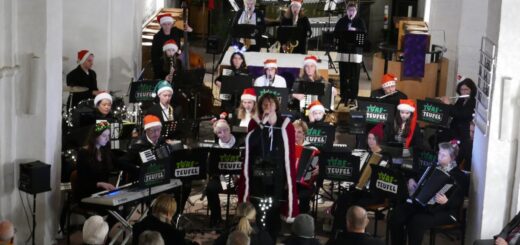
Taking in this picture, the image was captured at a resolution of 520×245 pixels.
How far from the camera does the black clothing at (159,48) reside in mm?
17828

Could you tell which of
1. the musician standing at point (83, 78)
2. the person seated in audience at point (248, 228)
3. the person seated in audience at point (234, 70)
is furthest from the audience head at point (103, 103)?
the person seated in audience at point (248, 228)

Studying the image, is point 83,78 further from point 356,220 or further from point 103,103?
point 356,220

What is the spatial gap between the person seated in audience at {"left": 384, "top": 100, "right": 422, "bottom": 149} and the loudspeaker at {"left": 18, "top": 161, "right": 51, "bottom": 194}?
4.68 meters

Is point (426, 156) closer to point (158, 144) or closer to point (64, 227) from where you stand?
point (158, 144)

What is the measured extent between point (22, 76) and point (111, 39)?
5.82 m

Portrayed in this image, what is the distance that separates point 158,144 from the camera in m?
13.5

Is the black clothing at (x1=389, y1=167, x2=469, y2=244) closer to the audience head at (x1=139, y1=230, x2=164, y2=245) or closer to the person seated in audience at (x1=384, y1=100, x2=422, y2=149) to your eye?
the person seated in audience at (x1=384, y1=100, x2=422, y2=149)

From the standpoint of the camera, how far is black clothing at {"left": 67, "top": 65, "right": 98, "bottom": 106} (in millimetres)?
16406

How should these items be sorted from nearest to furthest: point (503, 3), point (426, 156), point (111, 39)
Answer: point (503, 3), point (426, 156), point (111, 39)

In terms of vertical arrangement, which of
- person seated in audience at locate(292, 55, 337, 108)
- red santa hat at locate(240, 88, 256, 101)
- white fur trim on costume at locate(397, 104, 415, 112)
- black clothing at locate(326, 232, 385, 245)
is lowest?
black clothing at locate(326, 232, 385, 245)

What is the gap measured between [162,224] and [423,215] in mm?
3399

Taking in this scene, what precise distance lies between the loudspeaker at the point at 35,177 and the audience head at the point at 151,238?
2.90 meters

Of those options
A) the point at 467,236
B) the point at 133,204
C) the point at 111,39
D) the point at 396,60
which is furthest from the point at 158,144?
the point at 396,60

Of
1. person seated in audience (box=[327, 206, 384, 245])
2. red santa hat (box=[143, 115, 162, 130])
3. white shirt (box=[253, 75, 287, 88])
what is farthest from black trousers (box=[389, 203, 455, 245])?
white shirt (box=[253, 75, 287, 88])
